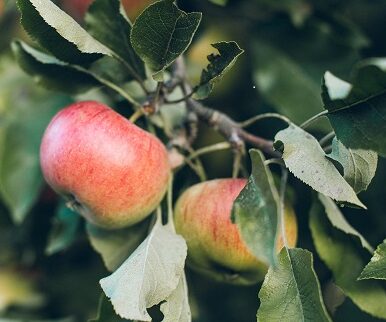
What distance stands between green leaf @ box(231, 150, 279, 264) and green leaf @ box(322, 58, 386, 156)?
12cm

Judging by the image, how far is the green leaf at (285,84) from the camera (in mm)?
1215

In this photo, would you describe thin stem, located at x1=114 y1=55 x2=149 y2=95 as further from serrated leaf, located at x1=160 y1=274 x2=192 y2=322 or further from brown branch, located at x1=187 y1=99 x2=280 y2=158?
serrated leaf, located at x1=160 y1=274 x2=192 y2=322

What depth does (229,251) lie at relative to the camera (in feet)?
3.02

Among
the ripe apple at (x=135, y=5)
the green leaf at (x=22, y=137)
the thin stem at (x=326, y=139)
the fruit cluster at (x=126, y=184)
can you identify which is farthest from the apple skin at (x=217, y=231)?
the ripe apple at (x=135, y=5)

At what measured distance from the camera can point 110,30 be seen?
99 centimetres

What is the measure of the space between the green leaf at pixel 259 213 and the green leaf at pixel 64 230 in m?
0.53

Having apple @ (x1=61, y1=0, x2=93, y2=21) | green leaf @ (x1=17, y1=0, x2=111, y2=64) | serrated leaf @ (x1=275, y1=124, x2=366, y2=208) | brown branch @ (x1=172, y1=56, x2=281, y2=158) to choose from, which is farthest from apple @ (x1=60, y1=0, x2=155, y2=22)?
serrated leaf @ (x1=275, y1=124, x2=366, y2=208)

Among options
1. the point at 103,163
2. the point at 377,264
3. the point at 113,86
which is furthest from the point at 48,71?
the point at 377,264

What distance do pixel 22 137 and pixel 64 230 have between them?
0.70 ft

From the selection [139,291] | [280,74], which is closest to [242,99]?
[280,74]

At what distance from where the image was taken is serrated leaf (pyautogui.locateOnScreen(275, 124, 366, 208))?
0.80 meters

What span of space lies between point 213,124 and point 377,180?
408 millimetres

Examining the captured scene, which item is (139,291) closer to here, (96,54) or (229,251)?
(229,251)

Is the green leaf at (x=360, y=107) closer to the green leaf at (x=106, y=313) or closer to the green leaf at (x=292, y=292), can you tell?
the green leaf at (x=292, y=292)
